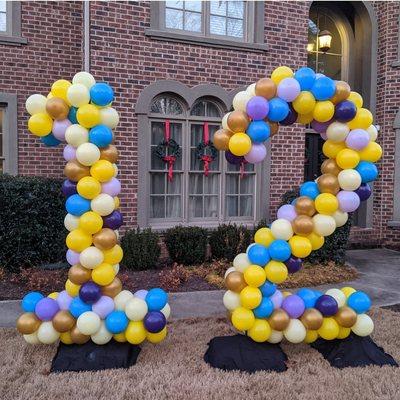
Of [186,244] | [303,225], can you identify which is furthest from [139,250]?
[303,225]

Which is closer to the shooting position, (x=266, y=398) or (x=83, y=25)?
(x=266, y=398)

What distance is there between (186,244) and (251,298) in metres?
3.49

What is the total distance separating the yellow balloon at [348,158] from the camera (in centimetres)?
376

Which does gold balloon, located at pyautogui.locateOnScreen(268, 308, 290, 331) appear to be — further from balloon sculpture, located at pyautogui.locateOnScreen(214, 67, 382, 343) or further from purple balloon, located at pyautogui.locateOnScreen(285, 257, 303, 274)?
purple balloon, located at pyautogui.locateOnScreen(285, 257, 303, 274)

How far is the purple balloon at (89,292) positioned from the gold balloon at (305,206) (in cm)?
187

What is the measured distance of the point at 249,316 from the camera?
373cm

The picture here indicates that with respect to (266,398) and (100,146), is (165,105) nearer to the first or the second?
(100,146)

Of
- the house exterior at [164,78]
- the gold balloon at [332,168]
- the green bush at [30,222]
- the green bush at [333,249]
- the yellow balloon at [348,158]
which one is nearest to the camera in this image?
the yellow balloon at [348,158]

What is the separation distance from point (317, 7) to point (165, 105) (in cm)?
469

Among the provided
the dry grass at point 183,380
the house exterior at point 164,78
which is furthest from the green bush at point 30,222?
the dry grass at point 183,380

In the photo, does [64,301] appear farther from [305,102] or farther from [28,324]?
[305,102]

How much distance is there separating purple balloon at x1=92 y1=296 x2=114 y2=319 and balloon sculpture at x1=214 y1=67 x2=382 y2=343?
1.02m

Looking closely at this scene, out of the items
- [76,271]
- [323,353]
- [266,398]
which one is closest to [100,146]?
[76,271]

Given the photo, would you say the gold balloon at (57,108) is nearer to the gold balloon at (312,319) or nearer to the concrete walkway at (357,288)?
the concrete walkway at (357,288)
